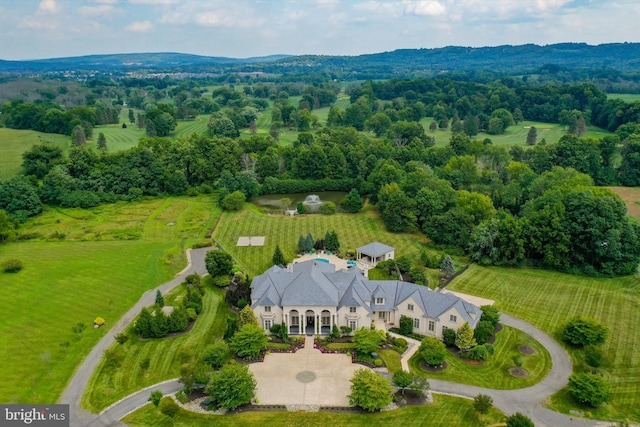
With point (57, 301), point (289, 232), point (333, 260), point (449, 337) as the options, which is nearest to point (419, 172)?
point (289, 232)

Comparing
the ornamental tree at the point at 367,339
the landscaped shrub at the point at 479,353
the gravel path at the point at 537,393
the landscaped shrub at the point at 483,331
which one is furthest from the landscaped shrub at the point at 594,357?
the ornamental tree at the point at 367,339

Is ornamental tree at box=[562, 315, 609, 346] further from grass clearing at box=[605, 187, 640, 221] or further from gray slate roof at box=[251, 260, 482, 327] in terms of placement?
grass clearing at box=[605, 187, 640, 221]

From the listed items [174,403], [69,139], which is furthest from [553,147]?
[69,139]

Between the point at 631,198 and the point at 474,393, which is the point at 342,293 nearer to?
the point at 474,393

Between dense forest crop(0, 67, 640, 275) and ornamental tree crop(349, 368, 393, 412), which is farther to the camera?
dense forest crop(0, 67, 640, 275)

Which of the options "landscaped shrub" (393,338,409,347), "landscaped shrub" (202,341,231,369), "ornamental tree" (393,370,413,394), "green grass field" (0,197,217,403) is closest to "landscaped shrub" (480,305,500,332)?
"landscaped shrub" (393,338,409,347)

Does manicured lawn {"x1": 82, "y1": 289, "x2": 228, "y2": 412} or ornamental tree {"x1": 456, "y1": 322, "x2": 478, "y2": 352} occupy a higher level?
ornamental tree {"x1": 456, "y1": 322, "x2": 478, "y2": 352}

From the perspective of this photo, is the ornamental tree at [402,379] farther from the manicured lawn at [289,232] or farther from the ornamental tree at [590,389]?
the manicured lawn at [289,232]
